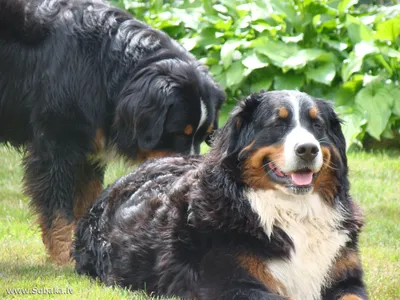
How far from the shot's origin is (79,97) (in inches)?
236

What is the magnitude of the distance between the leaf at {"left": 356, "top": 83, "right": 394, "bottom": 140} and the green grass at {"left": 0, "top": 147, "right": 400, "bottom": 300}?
34 cm

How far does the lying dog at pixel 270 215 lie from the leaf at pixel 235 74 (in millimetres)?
5844

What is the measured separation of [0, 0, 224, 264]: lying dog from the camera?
19.7ft

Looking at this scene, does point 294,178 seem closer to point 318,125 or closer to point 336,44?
point 318,125

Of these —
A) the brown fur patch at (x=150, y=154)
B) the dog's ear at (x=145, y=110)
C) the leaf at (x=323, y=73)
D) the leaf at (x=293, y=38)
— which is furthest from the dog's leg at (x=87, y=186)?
the leaf at (x=293, y=38)

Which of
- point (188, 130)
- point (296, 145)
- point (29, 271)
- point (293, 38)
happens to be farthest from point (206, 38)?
point (296, 145)

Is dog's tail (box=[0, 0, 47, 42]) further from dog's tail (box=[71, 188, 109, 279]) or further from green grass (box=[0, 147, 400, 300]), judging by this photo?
dog's tail (box=[71, 188, 109, 279])

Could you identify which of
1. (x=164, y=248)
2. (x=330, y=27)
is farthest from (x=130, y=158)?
(x=330, y=27)

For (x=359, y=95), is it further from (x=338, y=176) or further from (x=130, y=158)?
(x=338, y=176)

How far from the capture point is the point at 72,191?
6.17m

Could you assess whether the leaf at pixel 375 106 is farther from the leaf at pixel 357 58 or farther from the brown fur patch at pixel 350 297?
the brown fur patch at pixel 350 297

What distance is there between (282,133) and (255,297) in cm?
85

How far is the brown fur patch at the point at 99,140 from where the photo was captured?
20.0 feet

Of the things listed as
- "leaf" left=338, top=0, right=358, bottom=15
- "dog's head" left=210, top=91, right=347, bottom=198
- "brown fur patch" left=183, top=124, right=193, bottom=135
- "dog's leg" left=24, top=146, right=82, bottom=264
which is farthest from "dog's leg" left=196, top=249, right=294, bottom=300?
"leaf" left=338, top=0, right=358, bottom=15
